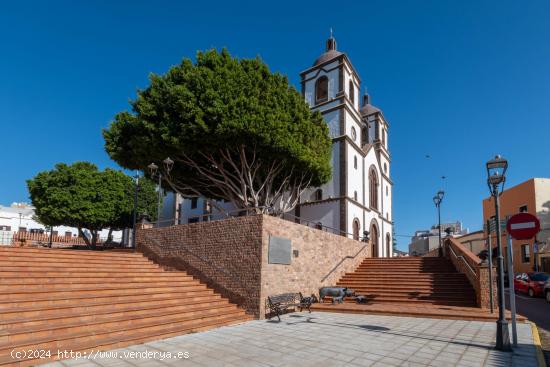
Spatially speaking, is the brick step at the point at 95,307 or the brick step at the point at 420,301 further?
the brick step at the point at 420,301

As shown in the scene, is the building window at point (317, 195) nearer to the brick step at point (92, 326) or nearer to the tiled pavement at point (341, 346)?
the tiled pavement at point (341, 346)

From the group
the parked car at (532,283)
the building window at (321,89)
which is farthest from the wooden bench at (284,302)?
the building window at (321,89)

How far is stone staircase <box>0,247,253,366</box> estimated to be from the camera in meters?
6.94

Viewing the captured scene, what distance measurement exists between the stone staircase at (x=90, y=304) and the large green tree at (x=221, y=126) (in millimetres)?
4758

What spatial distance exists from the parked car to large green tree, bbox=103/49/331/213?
13271mm

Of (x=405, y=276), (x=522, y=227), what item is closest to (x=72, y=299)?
(x=522, y=227)

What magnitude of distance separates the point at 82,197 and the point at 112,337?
86.4 feet

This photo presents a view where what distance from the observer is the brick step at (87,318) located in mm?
6770

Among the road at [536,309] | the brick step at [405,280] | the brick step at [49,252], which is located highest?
the brick step at [49,252]

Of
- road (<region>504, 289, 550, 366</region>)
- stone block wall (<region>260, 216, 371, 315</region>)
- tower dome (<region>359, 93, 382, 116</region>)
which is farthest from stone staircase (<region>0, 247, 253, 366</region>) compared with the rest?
tower dome (<region>359, 93, 382, 116</region>)

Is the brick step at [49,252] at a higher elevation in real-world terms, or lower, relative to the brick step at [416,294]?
higher

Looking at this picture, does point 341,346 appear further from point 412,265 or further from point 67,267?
point 412,265

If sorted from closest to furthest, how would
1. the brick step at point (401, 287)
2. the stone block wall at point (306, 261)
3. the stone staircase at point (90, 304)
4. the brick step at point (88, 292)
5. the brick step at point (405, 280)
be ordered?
the stone staircase at point (90, 304) < the brick step at point (88, 292) < the stone block wall at point (306, 261) < the brick step at point (401, 287) < the brick step at point (405, 280)

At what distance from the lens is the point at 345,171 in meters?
24.3
